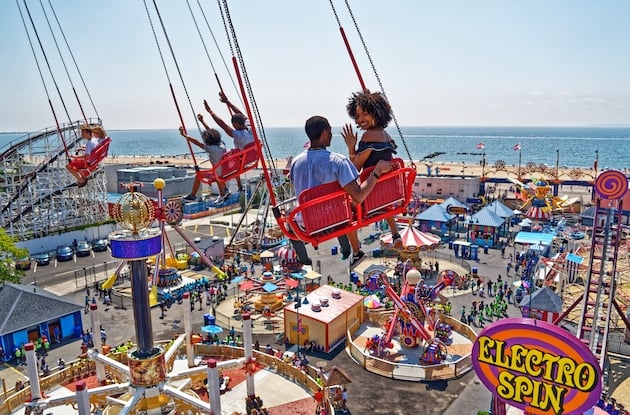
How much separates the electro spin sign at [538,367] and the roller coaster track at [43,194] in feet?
112

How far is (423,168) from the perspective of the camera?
3792 inches

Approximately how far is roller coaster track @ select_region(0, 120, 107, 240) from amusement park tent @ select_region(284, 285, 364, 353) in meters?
22.1

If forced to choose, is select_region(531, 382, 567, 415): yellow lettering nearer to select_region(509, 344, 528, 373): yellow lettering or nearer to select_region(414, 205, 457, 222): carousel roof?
select_region(509, 344, 528, 373): yellow lettering

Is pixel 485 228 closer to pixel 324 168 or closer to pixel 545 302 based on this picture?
pixel 545 302

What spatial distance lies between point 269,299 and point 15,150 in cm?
2543

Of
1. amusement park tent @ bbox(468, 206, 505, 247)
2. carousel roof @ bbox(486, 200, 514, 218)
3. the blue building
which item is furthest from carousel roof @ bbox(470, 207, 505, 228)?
the blue building

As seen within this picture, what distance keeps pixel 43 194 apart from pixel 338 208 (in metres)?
38.2

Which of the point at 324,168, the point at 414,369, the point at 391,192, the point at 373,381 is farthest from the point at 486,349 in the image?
the point at 414,369

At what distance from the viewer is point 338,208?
24.3ft

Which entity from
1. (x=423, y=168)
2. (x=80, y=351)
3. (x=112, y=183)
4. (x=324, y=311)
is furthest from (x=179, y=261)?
(x=423, y=168)

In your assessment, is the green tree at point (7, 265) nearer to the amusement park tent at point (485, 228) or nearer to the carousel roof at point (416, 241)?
the carousel roof at point (416, 241)

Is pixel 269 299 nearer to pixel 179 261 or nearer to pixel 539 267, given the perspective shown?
pixel 179 261

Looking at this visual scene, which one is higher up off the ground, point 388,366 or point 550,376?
point 550,376

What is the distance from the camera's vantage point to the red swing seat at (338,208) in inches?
280
